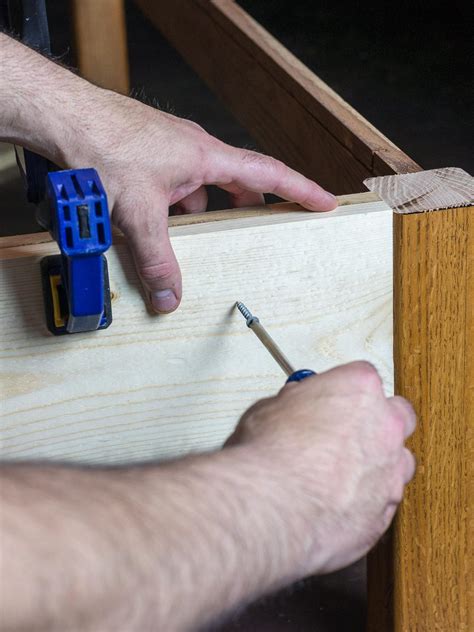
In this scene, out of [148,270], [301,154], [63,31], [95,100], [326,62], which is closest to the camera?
[148,270]

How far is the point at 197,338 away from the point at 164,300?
60 mm

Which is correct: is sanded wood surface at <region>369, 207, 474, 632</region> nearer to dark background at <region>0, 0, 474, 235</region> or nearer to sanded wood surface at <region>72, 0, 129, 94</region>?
sanded wood surface at <region>72, 0, 129, 94</region>

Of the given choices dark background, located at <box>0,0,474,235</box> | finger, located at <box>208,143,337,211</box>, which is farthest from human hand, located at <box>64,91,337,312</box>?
dark background, located at <box>0,0,474,235</box>

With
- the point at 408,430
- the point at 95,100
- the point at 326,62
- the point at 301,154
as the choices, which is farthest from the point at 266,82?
the point at 326,62

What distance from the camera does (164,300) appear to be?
0.68 metres

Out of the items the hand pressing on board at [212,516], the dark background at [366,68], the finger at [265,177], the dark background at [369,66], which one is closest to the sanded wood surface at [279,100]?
the finger at [265,177]

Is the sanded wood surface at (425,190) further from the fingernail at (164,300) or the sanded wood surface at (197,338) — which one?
the fingernail at (164,300)

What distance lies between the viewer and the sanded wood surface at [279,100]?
3.37ft

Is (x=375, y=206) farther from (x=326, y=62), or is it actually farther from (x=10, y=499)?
(x=326, y=62)

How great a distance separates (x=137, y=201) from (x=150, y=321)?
3.9 inches

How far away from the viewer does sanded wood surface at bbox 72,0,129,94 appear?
1.84m

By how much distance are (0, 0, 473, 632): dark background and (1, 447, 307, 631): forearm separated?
168 cm

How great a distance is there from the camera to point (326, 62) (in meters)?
3.55

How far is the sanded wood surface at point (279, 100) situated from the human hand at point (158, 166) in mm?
194
